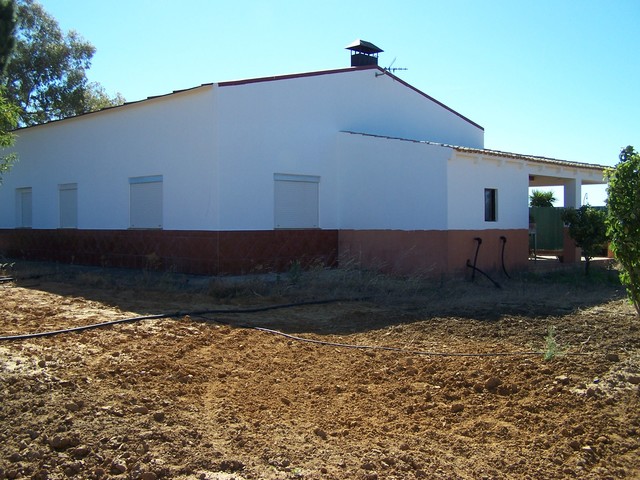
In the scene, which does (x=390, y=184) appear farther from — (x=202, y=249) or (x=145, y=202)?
(x=145, y=202)

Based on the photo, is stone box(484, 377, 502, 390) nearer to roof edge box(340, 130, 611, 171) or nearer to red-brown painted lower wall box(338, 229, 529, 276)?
red-brown painted lower wall box(338, 229, 529, 276)

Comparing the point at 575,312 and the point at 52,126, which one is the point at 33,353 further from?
the point at 52,126

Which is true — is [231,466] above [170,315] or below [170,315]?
below

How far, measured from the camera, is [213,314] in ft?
33.4

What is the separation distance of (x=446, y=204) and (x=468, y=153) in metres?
1.50

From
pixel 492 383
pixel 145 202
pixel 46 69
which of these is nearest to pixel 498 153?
pixel 145 202

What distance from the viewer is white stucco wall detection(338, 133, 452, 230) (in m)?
16.1

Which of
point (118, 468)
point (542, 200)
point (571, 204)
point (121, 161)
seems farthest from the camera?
point (542, 200)

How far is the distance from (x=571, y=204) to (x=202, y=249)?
1169 centimetres

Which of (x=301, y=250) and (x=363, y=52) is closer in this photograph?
(x=301, y=250)

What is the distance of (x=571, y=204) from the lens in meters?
20.0

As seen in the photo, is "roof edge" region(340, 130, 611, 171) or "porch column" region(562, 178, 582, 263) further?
"porch column" region(562, 178, 582, 263)

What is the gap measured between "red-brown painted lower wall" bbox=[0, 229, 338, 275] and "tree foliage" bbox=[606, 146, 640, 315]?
29.8 feet

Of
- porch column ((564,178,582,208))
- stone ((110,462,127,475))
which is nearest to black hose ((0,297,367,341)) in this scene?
stone ((110,462,127,475))
